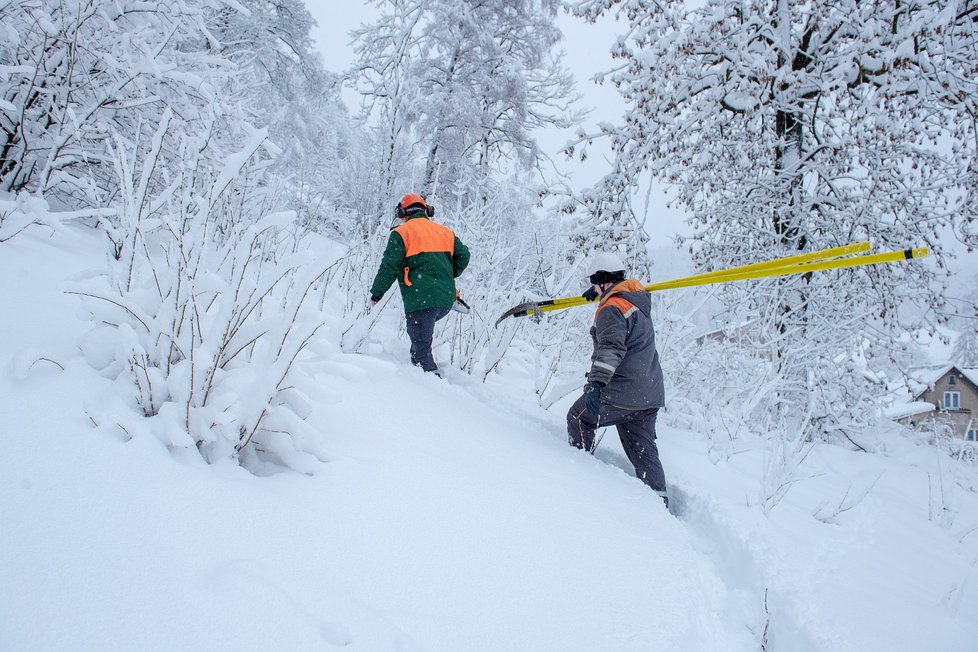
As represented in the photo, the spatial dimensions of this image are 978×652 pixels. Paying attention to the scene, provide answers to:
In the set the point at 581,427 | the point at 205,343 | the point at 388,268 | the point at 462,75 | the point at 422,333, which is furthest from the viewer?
the point at 462,75

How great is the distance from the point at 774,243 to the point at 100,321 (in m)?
6.16

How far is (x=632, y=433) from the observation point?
2820 millimetres

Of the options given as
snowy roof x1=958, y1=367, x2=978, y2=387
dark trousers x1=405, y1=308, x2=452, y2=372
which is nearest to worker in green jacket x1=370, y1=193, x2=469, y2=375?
dark trousers x1=405, y1=308, x2=452, y2=372

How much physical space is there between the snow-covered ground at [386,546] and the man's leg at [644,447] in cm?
18

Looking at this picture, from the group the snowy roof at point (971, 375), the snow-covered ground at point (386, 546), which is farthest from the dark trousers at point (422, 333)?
the snowy roof at point (971, 375)

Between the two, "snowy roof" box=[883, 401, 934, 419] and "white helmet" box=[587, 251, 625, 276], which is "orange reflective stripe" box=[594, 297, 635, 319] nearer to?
"white helmet" box=[587, 251, 625, 276]

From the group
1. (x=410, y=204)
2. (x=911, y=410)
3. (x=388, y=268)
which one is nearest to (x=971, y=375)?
(x=911, y=410)

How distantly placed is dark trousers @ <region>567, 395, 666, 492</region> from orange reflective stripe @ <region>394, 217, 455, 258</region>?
5.12 ft

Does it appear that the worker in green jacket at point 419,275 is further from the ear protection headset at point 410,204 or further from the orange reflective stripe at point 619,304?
the orange reflective stripe at point 619,304

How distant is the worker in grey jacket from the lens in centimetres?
271

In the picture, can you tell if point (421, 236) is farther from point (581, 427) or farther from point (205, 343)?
point (205, 343)

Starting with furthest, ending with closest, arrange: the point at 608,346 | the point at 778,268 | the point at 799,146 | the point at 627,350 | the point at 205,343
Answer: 1. the point at 799,146
2. the point at 627,350
3. the point at 608,346
4. the point at 778,268
5. the point at 205,343

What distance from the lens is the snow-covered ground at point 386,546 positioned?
85 centimetres

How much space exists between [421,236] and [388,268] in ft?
1.13
